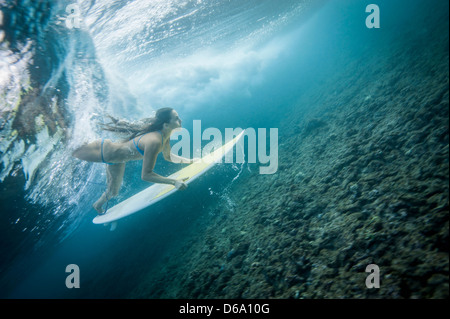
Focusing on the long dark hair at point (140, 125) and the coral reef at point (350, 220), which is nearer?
the coral reef at point (350, 220)

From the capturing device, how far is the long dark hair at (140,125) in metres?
3.72

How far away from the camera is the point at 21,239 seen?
8680 mm

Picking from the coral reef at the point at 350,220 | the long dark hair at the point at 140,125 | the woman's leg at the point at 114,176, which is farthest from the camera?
the woman's leg at the point at 114,176

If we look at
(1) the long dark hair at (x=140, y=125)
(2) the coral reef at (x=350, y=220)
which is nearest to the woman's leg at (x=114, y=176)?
(1) the long dark hair at (x=140, y=125)

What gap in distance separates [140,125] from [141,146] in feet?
2.28

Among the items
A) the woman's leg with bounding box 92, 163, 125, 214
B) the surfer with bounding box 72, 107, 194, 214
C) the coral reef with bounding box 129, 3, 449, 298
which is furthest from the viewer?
the woman's leg with bounding box 92, 163, 125, 214

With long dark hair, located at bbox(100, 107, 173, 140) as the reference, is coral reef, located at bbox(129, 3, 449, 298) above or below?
below

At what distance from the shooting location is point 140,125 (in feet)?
13.7

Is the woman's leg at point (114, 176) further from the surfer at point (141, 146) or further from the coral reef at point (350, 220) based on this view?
the coral reef at point (350, 220)

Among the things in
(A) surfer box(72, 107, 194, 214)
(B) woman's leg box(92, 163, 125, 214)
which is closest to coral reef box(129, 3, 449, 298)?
(A) surfer box(72, 107, 194, 214)

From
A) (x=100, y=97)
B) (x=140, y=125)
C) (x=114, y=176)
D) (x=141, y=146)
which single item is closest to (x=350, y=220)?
(x=141, y=146)

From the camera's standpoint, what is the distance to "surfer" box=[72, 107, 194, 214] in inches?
136

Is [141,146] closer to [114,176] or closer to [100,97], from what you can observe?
[114,176]

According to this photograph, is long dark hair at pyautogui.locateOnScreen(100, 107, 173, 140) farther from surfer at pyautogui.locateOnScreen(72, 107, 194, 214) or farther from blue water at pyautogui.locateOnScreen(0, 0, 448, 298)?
blue water at pyautogui.locateOnScreen(0, 0, 448, 298)
